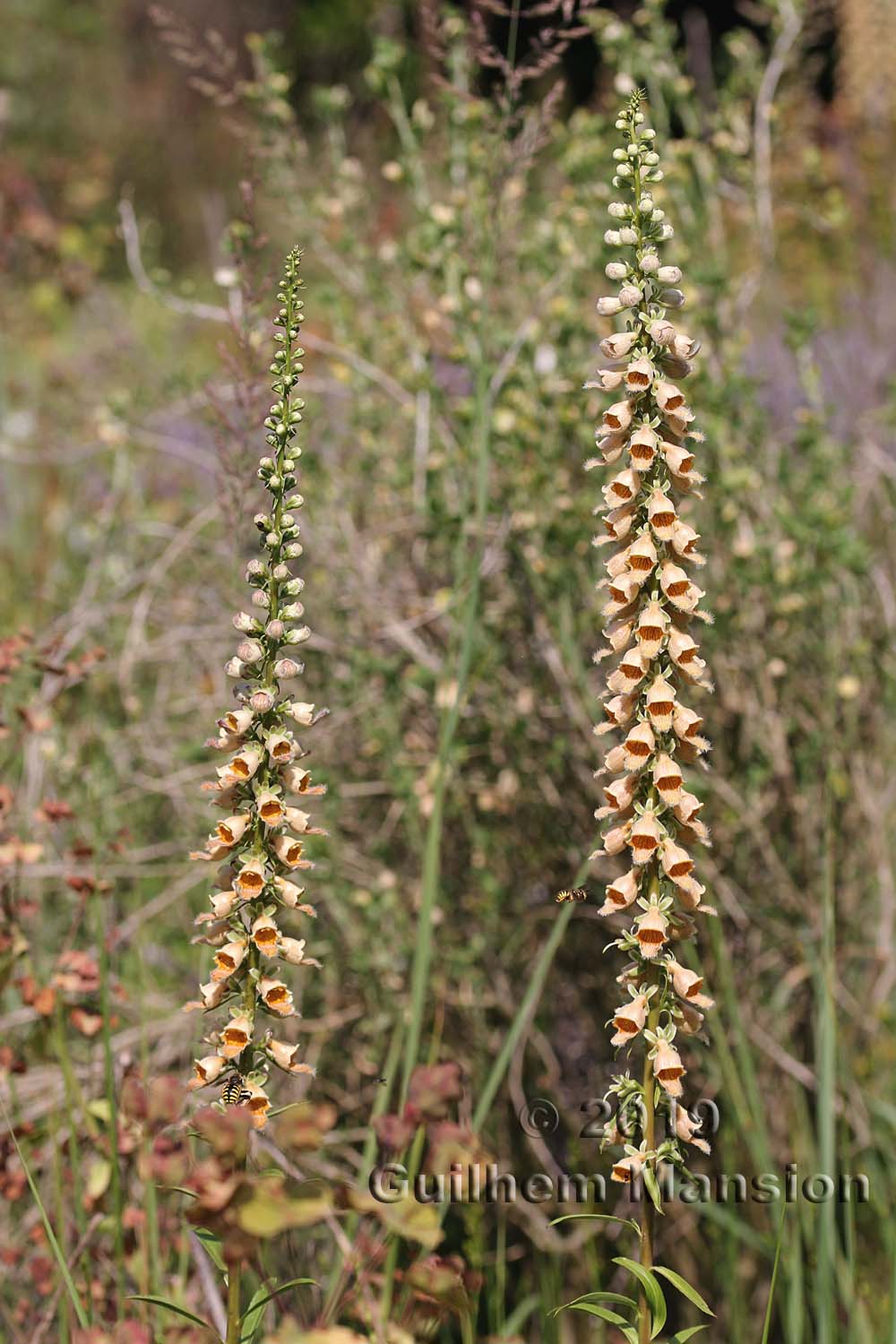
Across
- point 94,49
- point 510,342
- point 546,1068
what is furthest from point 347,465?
point 94,49

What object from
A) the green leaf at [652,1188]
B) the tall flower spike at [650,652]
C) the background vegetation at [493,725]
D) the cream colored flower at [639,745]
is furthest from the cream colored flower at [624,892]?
the background vegetation at [493,725]

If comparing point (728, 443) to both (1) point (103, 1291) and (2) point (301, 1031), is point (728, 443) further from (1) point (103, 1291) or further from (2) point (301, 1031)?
(1) point (103, 1291)

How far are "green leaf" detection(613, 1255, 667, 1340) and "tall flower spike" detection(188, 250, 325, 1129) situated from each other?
31cm

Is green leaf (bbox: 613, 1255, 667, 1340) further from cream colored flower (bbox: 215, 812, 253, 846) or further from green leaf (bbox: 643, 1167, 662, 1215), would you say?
cream colored flower (bbox: 215, 812, 253, 846)

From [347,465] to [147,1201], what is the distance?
6.20ft

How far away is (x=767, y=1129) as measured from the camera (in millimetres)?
2434

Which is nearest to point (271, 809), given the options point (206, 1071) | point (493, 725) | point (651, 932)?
point (206, 1071)

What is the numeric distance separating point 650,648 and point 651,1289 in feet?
1.73

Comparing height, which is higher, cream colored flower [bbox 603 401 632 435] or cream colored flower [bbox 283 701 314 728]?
cream colored flower [bbox 603 401 632 435]

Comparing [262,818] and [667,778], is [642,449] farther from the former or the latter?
[262,818]

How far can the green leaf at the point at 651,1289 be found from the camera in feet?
3.46

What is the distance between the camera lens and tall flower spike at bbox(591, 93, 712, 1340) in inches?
43.5

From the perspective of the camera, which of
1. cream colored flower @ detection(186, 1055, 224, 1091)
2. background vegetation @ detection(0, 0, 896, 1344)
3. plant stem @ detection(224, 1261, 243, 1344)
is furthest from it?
background vegetation @ detection(0, 0, 896, 1344)

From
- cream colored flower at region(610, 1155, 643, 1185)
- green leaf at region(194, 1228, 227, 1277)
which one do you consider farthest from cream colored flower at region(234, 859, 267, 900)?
cream colored flower at region(610, 1155, 643, 1185)
